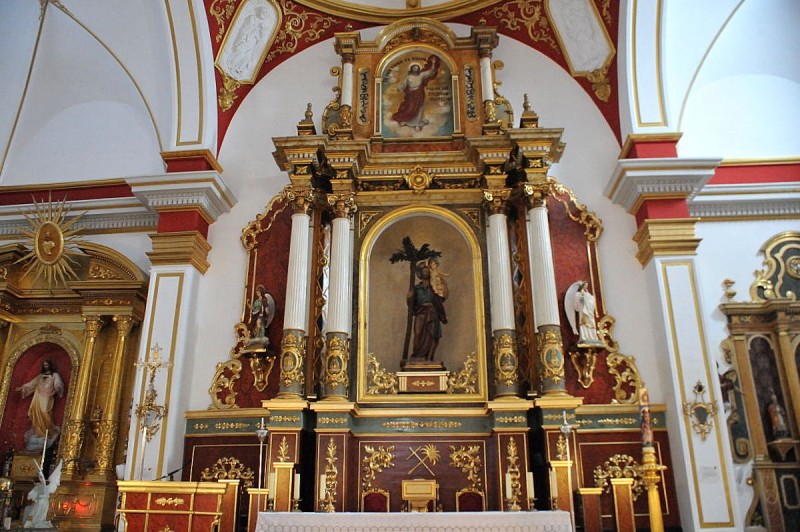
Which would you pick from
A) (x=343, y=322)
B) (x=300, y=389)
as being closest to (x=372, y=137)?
(x=343, y=322)

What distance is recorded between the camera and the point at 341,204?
952cm

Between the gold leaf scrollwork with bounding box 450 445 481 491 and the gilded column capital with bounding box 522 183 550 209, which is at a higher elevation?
the gilded column capital with bounding box 522 183 550 209

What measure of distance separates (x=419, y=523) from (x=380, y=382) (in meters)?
2.76

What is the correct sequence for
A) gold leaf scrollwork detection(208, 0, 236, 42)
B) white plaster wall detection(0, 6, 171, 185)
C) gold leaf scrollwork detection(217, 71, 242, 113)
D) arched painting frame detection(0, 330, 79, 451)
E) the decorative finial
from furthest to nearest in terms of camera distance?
white plaster wall detection(0, 6, 171, 185) < gold leaf scrollwork detection(217, 71, 242, 113) < gold leaf scrollwork detection(208, 0, 236, 42) < arched painting frame detection(0, 330, 79, 451) < the decorative finial

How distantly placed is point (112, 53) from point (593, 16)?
24.7ft

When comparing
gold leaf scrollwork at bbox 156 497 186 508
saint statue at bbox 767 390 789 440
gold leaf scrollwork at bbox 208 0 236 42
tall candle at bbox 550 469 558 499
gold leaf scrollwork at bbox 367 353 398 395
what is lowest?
gold leaf scrollwork at bbox 156 497 186 508

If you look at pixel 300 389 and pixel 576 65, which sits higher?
pixel 576 65

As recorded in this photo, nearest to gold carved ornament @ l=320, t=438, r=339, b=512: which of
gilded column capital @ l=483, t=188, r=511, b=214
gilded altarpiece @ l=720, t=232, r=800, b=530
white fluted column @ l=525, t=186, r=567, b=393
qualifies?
white fluted column @ l=525, t=186, r=567, b=393

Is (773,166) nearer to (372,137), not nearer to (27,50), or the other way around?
(372,137)

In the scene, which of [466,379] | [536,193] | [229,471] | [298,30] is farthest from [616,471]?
[298,30]

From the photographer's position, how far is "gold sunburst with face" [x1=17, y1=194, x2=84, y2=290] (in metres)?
10.2

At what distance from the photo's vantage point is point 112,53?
11172 millimetres

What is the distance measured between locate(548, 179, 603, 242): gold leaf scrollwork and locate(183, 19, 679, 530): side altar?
1.2 inches

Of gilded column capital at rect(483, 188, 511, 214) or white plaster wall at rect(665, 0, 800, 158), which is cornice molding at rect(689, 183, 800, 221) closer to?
white plaster wall at rect(665, 0, 800, 158)
